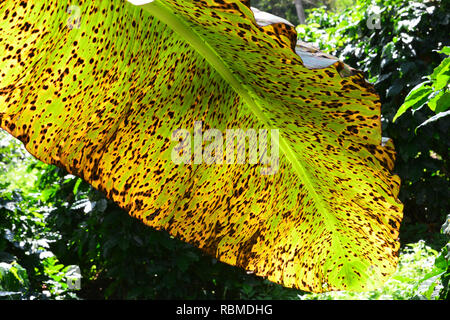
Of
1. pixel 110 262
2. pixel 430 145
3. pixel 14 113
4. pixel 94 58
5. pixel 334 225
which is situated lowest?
pixel 110 262

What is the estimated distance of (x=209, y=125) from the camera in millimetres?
1237

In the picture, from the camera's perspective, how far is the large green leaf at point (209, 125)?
0.95 meters

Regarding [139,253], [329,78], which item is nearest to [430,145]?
[139,253]

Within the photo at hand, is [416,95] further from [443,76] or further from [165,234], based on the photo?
[165,234]

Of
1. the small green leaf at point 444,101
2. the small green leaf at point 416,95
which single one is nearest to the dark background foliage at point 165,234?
the small green leaf at point 416,95

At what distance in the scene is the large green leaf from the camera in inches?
37.6

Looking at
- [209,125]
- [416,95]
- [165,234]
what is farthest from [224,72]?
[165,234]

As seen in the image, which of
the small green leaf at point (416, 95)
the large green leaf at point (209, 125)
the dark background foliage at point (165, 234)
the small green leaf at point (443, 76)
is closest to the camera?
the large green leaf at point (209, 125)

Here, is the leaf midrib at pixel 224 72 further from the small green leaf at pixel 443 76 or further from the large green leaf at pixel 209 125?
the small green leaf at pixel 443 76

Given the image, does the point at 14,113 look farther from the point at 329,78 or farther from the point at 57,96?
the point at 329,78

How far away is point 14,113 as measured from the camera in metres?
1.00
